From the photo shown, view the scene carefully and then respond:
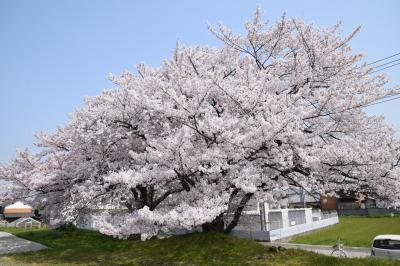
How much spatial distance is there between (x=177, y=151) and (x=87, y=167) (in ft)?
22.7

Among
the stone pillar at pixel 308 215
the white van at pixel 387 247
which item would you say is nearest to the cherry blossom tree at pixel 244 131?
the white van at pixel 387 247

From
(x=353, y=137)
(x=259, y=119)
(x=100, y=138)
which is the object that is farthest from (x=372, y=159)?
(x=100, y=138)

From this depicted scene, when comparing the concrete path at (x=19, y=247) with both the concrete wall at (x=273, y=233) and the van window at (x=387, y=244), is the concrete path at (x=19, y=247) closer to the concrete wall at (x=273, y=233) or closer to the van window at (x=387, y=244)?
the concrete wall at (x=273, y=233)

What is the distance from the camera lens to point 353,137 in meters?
11.9

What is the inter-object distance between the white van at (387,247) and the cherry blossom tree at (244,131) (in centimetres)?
448

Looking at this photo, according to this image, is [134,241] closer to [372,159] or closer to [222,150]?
[222,150]

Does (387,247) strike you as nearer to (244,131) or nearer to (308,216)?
(244,131)

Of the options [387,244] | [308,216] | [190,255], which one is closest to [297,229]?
[308,216]

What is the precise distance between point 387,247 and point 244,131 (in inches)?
357

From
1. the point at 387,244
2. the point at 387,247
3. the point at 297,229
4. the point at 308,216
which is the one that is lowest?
the point at 297,229

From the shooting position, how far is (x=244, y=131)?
10977 mm

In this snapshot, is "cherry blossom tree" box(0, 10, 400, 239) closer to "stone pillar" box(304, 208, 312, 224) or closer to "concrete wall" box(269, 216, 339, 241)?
"concrete wall" box(269, 216, 339, 241)

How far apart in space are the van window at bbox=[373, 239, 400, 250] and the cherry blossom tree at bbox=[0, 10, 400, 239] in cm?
450

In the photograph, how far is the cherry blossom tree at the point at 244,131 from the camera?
33.2ft
